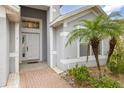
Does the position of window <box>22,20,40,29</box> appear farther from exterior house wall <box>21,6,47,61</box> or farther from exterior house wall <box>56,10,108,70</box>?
exterior house wall <box>56,10,108,70</box>

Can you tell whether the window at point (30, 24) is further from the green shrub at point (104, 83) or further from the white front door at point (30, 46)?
the green shrub at point (104, 83)

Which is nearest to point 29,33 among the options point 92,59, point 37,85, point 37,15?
point 37,15

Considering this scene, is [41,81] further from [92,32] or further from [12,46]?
[92,32]

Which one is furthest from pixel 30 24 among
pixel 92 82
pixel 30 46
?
pixel 92 82

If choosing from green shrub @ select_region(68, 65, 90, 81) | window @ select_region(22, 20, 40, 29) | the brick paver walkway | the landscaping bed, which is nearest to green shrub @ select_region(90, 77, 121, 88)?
the landscaping bed

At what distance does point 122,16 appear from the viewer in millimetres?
7312

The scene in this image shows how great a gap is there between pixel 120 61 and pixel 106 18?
2.48 metres

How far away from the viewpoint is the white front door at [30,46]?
1105 centimetres

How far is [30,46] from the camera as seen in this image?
11297 mm

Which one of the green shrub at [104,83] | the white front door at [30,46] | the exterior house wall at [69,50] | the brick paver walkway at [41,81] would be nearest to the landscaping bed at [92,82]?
the green shrub at [104,83]

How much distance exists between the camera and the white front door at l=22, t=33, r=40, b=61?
36.3 feet

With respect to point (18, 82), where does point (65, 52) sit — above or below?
above
